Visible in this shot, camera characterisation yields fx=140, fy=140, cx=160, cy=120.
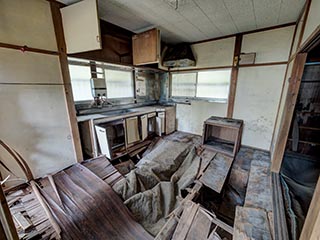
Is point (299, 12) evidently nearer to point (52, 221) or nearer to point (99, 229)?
point (99, 229)

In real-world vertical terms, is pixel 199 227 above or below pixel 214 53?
below

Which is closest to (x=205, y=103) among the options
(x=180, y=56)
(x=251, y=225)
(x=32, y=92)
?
(x=180, y=56)

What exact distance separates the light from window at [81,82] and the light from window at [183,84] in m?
2.47

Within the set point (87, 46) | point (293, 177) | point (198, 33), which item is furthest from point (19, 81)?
point (293, 177)

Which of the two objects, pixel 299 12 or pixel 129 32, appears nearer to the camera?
pixel 299 12

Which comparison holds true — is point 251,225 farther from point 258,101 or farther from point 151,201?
point 258,101

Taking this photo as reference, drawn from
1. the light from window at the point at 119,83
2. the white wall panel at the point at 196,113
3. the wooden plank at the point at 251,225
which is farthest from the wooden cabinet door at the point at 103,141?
the white wall panel at the point at 196,113

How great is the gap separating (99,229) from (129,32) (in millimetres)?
3521

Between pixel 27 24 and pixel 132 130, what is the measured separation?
2228 mm

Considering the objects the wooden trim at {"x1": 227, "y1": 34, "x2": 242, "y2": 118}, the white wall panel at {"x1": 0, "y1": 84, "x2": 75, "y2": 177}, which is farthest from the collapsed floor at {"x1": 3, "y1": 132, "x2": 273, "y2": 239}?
the wooden trim at {"x1": 227, "y1": 34, "x2": 242, "y2": 118}

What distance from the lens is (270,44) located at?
2787mm

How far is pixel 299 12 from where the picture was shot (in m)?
2.17

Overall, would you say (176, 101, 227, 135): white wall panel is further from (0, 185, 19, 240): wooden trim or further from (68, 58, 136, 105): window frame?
(0, 185, 19, 240): wooden trim

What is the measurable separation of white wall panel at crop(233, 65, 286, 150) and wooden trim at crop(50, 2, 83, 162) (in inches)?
134
